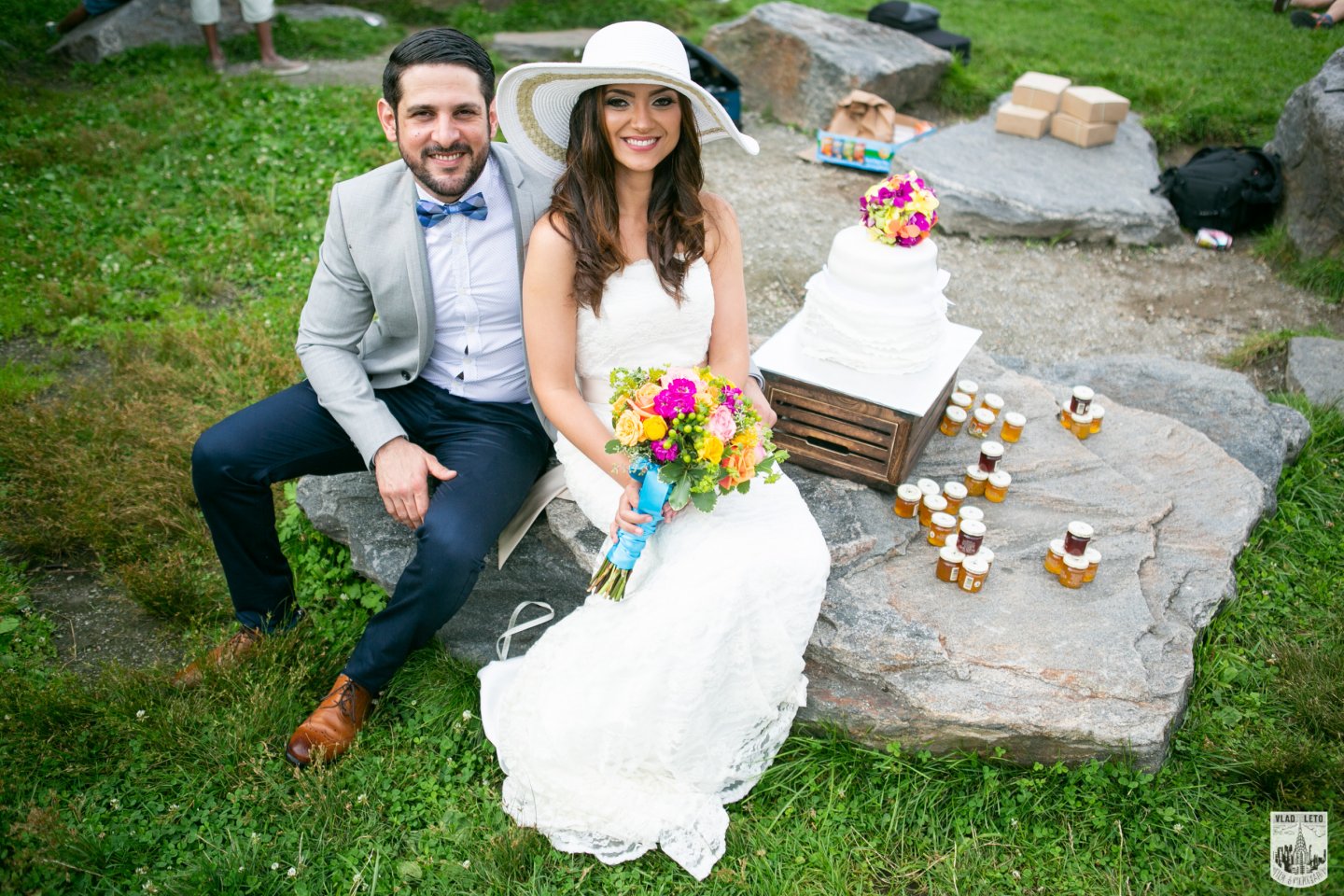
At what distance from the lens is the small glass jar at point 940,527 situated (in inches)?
151

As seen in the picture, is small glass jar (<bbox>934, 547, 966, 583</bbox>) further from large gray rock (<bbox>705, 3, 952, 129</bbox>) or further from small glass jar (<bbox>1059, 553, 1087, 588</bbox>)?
large gray rock (<bbox>705, 3, 952, 129</bbox>)

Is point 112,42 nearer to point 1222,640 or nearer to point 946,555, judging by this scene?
point 946,555

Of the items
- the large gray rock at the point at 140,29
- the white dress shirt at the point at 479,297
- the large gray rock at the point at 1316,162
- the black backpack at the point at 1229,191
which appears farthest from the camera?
the large gray rock at the point at 140,29

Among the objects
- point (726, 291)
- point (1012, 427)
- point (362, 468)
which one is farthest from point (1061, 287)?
point (362, 468)

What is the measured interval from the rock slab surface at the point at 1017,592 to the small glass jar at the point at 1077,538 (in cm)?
17

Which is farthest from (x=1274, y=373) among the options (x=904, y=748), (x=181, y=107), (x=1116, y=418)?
(x=181, y=107)

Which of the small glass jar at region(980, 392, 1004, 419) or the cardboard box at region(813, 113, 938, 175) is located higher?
the small glass jar at region(980, 392, 1004, 419)

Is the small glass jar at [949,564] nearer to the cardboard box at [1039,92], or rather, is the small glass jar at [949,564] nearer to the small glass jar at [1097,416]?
the small glass jar at [1097,416]

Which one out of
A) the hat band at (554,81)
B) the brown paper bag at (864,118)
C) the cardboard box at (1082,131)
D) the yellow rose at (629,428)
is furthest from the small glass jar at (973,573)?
the cardboard box at (1082,131)

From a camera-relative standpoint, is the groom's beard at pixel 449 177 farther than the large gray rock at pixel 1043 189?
No

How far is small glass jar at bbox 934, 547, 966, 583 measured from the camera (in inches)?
146

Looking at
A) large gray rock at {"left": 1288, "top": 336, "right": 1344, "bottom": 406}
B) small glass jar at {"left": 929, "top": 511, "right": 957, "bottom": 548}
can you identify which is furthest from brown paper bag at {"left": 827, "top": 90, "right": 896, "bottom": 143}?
small glass jar at {"left": 929, "top": 511, "right": 957, "bottom": 548}

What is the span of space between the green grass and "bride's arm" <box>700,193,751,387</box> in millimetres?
1498

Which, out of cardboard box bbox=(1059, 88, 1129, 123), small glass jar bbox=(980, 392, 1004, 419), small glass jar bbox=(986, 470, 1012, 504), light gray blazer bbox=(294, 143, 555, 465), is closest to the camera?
light gray blazer bbox=(294, 143, 555, 465)
